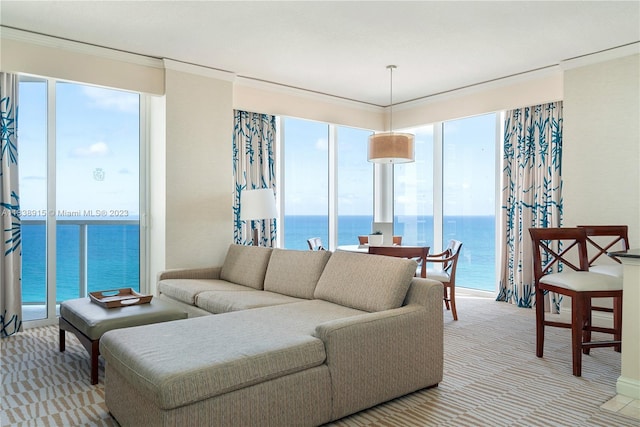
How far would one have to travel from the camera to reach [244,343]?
2.29 meters

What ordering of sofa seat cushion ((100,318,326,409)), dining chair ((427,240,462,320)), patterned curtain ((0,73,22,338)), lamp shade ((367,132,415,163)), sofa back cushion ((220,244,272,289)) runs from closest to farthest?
sofa seat cushion ((100,318,326,409))
patterned curtain ((0,73,22,338))
sofa back cushion ((220,244,272,289))
dining chair ((427,240,462,320))
lamp shade ((367,132,415,163))

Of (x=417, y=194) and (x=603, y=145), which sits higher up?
(x=603, y=145)

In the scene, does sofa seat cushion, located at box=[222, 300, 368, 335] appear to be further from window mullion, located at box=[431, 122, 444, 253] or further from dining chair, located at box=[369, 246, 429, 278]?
window mullion, located at box=[431, 122, 444, 253]

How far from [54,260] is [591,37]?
5.72 meters

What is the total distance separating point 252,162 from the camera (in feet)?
18.5

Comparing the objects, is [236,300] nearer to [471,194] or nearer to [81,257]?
[81,257]

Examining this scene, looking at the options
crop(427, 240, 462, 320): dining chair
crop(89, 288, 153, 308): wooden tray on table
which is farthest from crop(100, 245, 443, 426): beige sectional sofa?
crop(427, 240, 462, 320): dining chair

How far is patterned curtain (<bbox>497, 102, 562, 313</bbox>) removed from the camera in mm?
5109

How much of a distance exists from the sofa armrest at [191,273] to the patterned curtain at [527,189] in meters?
3.62

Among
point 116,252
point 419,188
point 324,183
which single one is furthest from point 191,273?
point 419,188

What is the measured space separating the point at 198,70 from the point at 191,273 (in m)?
2.27

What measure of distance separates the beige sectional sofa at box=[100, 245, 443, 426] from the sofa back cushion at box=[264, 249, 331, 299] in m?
0.10

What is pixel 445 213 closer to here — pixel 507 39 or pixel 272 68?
pixel 507 39

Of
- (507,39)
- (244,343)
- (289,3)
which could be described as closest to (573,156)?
(507,39)
